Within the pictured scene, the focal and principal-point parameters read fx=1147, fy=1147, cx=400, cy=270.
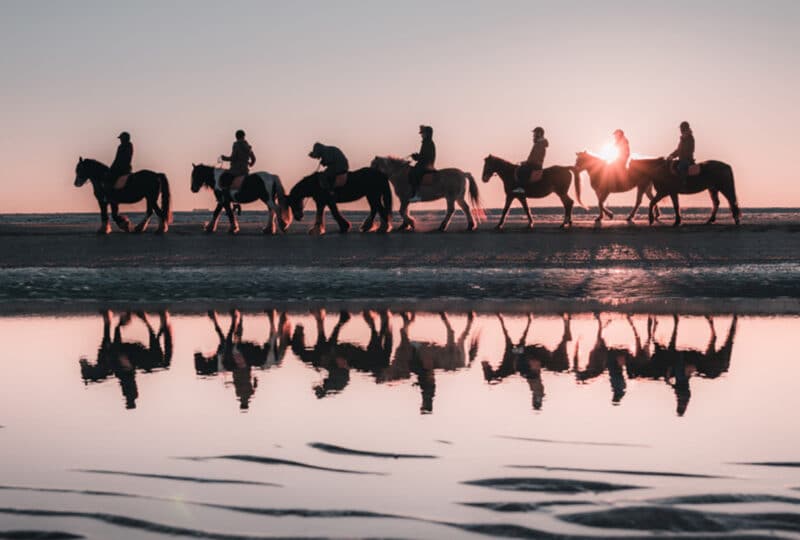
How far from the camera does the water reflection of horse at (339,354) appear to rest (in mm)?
6955

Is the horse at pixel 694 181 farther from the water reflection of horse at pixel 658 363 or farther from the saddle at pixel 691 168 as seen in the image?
the water reflection of horse at pixel 658 363

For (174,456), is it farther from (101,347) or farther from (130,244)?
(130,244)

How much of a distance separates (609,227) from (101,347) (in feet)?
66.7

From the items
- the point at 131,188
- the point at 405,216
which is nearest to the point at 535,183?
the point at 405,216

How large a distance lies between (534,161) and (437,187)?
98.8 inches

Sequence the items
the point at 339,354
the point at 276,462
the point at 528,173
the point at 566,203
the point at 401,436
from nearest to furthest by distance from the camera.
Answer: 1. the point at 276,462
2. the point at 401,436
3. the point at 339,354
4. the point at 528,173
5. the point at 566,203

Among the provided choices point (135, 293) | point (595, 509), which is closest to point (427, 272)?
point (135, 293)

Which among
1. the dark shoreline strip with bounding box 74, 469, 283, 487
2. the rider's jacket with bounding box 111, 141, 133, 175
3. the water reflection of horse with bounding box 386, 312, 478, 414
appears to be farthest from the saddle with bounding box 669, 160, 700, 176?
the dark shoreline strip with bounding box 74, 469, 283, 487

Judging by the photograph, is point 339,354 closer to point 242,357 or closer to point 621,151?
point 242,357

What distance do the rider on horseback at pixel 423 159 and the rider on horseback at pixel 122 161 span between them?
6549mm

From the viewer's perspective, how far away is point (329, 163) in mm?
26359

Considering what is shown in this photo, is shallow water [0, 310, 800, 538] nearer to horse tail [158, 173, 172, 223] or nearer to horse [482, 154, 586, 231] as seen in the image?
horse tail [158, 173, 172, 223]

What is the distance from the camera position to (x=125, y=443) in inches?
197

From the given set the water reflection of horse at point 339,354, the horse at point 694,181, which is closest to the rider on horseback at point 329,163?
the horse at point 694,181
